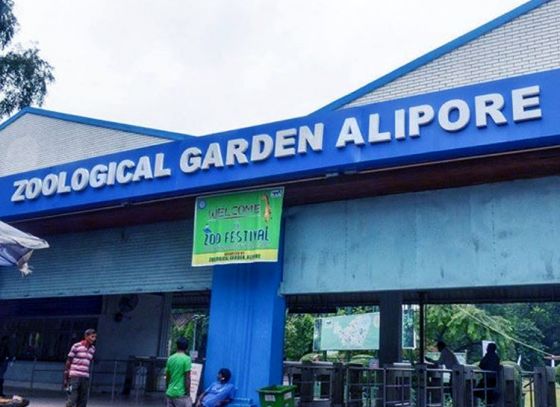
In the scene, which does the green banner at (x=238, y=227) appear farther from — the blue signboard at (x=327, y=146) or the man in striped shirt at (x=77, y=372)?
the man in striped shirt at (x=77, y=372)

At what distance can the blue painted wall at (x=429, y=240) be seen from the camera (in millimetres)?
7965

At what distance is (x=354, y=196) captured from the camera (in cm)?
962

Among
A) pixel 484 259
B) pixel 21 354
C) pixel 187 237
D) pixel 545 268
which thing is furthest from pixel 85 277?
pixel 545 268

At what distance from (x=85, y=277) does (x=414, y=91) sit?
7.74m

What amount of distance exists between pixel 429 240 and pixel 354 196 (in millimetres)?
1504

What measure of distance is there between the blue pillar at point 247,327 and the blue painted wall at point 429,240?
1.21 feet

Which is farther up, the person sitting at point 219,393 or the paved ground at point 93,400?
the person sitting at point 219,393

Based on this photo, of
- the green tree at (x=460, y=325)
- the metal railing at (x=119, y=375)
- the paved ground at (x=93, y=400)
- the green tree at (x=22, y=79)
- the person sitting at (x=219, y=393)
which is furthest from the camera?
the green tree at (x=460, y=325)

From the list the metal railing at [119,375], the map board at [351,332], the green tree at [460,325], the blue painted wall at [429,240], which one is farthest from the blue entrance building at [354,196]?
the green tree at [460,325]

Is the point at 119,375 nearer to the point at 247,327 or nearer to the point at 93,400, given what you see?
the point at 93,400

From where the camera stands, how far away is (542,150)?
745 cm

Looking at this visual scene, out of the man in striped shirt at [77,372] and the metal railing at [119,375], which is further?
the metal railing at [119,375]

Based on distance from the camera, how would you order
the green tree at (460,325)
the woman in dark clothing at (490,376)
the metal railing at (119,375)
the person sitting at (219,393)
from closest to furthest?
the person sitting at (219,393), the woman in dark clothing at (490,376), the metal railing at (119,375), the green tree at (460,325)

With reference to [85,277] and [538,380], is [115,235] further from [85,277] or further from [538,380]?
[538,380]
